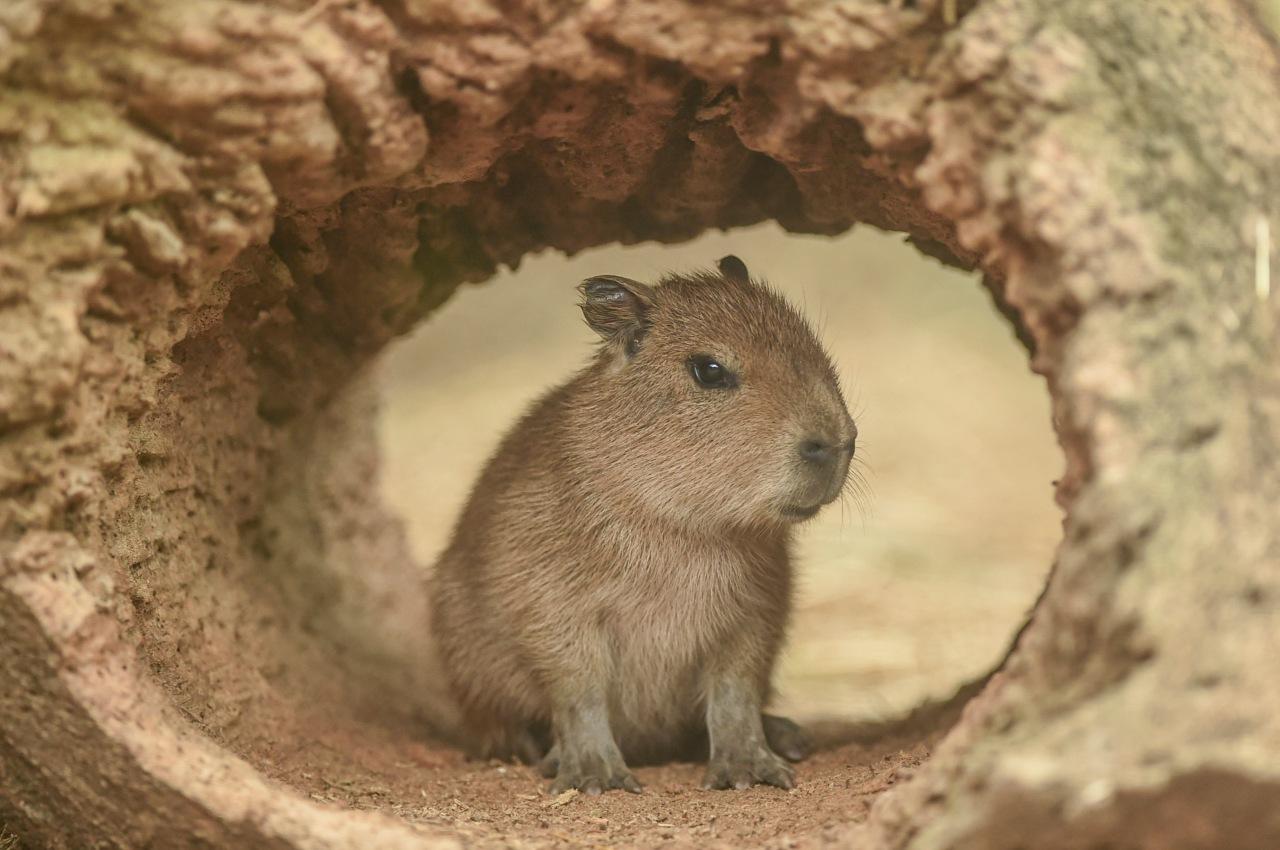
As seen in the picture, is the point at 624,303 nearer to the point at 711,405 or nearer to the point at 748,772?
the point at 711,405

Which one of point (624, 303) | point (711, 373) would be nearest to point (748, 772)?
A: point (711, 373)

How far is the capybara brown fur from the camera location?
497cm

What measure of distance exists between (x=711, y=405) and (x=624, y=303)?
67 centimetres

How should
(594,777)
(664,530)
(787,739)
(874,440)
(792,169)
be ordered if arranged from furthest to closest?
(874,440), (787,739), (664,530), (594,777), (792,169)

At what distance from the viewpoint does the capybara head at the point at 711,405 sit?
4895mm

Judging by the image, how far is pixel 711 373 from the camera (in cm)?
511

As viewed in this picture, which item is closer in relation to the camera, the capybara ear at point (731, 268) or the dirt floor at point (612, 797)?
the dirt floor at point (612, 797)

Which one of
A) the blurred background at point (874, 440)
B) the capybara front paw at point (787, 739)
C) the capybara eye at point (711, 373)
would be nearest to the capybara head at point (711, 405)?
the capybara eye at point (711, 373)

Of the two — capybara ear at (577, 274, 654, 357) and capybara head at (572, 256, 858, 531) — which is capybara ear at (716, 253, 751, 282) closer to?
capybara head at (572, 256, 858, 531)

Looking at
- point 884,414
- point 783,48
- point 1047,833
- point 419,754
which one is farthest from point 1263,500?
point 884,414

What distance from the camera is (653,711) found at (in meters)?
5.47

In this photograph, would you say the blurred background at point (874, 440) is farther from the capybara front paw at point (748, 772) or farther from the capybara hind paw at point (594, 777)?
the capybara hind paw at point (594, 777)

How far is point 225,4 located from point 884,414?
9.37m

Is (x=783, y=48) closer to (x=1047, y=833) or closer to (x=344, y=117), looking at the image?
(x=344, y=117)
